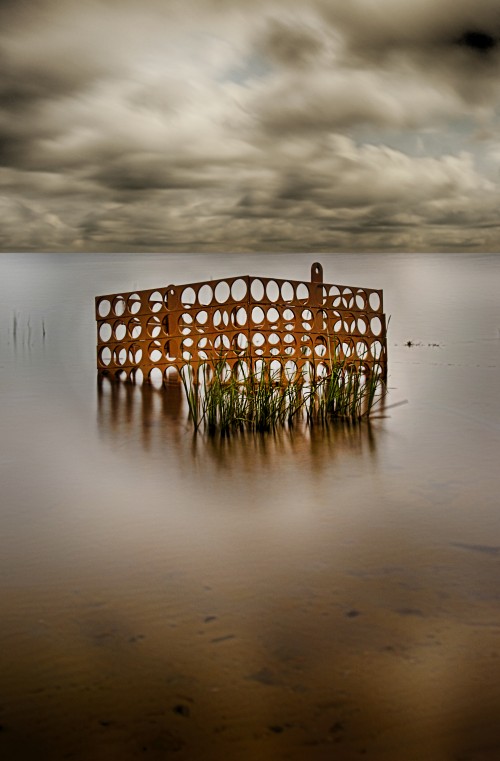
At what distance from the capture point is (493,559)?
493 cm

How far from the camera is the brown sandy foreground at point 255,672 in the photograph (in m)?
2.74

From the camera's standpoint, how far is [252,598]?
4.21 m

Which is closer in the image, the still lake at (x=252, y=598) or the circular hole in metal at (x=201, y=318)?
the still lake at (x=252, y=598)

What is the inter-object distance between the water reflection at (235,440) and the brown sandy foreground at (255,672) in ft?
12.6

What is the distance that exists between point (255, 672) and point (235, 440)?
6373 millimetres

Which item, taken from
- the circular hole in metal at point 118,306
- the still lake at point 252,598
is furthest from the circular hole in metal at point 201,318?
the still lake at point 252,598

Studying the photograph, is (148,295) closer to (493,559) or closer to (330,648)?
(493,559)

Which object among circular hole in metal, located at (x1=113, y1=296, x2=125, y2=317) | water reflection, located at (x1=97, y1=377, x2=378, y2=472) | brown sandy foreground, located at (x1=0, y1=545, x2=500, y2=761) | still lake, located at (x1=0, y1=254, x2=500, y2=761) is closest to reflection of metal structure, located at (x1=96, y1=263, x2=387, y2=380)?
circular hole in metal, located at (x1=113, y1=296, x2=125, y2=317)

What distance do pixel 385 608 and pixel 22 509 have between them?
11.1 feet

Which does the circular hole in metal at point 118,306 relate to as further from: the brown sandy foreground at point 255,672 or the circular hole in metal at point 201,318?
the brown sandy foreground at point 255,672

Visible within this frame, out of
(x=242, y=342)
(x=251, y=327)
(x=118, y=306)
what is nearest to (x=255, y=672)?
(x=251, y=327)

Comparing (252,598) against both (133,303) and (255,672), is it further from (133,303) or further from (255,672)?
(133,303)

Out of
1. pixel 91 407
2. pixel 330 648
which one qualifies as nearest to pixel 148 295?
pixel 91 407

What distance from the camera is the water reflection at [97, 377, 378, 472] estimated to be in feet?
28.4
